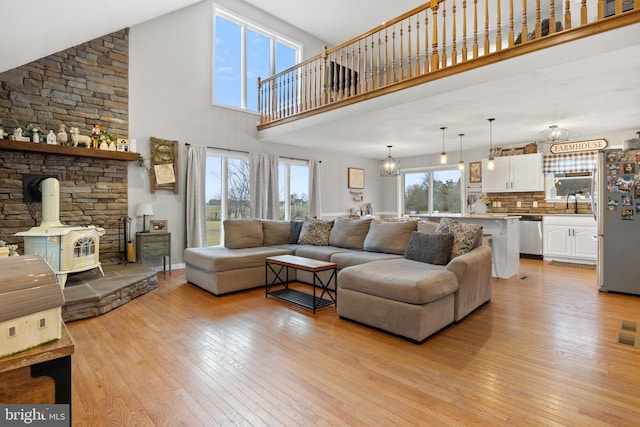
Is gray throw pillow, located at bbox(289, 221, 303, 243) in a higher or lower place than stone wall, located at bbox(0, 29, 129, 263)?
lower

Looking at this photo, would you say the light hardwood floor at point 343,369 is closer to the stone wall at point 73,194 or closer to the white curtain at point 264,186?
the stone wall at point 73,194

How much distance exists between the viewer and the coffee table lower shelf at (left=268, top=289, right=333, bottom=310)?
3538mm

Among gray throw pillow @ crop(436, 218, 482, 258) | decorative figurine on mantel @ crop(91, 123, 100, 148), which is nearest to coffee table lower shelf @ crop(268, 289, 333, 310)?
gray throw pillow @ crop(436, 218, 482, 258)

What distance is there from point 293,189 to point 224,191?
1.82 meters

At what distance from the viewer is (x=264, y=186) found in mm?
6754

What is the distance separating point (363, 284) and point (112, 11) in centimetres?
437

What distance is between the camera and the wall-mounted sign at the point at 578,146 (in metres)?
6.31

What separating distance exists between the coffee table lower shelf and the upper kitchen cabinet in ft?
18.1

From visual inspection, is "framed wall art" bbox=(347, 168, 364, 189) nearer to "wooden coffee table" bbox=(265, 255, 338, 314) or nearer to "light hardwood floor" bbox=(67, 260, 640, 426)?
"wooden coffee table" bbox=(265, 255, 338, 314)

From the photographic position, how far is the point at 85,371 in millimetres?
2195

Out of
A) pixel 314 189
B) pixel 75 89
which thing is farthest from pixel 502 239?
pixel 75 89

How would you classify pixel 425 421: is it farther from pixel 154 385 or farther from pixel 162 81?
pixel 162 81

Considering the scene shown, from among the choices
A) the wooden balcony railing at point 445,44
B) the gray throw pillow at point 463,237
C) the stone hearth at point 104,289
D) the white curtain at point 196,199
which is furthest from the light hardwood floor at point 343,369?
the wooden balcony railing at point 445,44

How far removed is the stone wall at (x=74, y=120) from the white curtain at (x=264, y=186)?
226 cm
